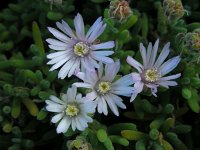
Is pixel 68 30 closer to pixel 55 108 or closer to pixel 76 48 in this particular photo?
pixel 76 48

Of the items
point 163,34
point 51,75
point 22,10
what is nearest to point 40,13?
point 22,10

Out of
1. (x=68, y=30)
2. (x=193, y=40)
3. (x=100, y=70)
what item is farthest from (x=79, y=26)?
(x=193, y=40)

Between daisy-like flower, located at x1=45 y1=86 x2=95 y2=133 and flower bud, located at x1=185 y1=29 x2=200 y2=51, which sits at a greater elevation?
flower bud, located at x1=185 y1=29 x2=200 y2=51

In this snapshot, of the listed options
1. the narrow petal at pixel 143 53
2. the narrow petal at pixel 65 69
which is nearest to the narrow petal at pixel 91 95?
the narrow petal at pixel 65 69

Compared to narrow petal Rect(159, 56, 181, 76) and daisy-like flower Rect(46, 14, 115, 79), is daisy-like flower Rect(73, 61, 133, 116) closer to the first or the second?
daisy-like flower Rect(46, 14, 115, 79)

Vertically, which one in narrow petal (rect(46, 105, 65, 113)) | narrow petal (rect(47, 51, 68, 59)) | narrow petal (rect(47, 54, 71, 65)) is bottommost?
narrow petal (rect(46, 105, 65, 113))

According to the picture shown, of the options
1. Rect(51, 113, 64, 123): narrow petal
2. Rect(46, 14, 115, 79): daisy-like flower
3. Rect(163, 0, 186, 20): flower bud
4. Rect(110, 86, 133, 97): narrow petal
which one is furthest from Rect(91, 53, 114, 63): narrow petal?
Rect(163, 0, 186, 20): flower bud

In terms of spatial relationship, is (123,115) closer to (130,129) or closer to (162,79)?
(130,129)
